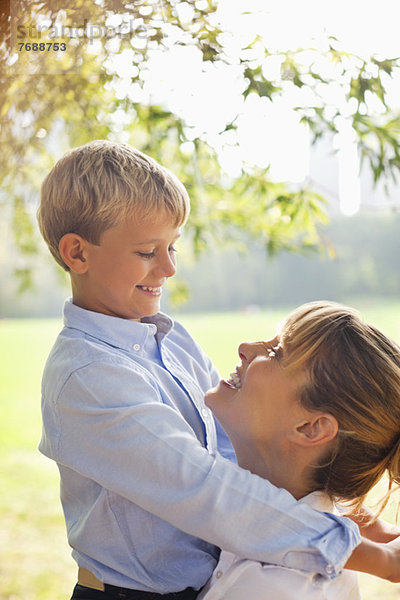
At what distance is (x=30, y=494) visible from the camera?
22.4ft

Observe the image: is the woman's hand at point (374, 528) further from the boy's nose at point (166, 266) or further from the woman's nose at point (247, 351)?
the boy's nose at point (166, 266)

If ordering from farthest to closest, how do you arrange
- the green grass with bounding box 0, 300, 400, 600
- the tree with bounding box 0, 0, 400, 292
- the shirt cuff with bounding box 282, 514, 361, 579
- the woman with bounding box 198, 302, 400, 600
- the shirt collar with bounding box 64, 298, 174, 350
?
the green grass with bounding box 0, 300, 400, 600 → the tree with bounding box 0, 0, 400, 292 → the shirt collar with bounding box 64, 298, 174, 350 → the woman with bounding box 198, 302, 400, 600 → the shirt cuff with bounding box 282, 514, 361, 579

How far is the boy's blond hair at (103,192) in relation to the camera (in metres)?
1.27

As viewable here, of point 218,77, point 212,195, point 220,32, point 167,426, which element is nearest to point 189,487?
point 167,426

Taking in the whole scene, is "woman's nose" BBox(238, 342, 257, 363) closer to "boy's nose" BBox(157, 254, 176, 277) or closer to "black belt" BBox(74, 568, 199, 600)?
"boy's nose" BBox(157, 254, 176, 277)

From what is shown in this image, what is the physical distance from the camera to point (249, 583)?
1099 mm

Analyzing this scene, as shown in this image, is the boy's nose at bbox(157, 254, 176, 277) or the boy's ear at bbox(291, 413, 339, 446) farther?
the boy's nose at bbox(157, 254, 176, 277)

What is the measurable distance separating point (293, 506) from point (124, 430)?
291 millimetres

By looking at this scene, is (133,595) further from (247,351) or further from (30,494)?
(30,494)

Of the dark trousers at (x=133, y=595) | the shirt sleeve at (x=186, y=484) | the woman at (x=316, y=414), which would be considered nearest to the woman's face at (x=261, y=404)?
the woman at (x=316, y=414)

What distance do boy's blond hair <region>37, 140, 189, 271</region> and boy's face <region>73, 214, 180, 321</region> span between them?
A: 21 millimetres

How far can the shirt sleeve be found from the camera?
3.42ft

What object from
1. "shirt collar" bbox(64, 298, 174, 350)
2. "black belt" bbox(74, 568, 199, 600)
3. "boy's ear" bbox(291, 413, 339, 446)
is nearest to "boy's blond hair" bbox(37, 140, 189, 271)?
"shirt collar" bbox(64, 298, 174, 350)

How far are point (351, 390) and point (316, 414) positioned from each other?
75 millimetres
